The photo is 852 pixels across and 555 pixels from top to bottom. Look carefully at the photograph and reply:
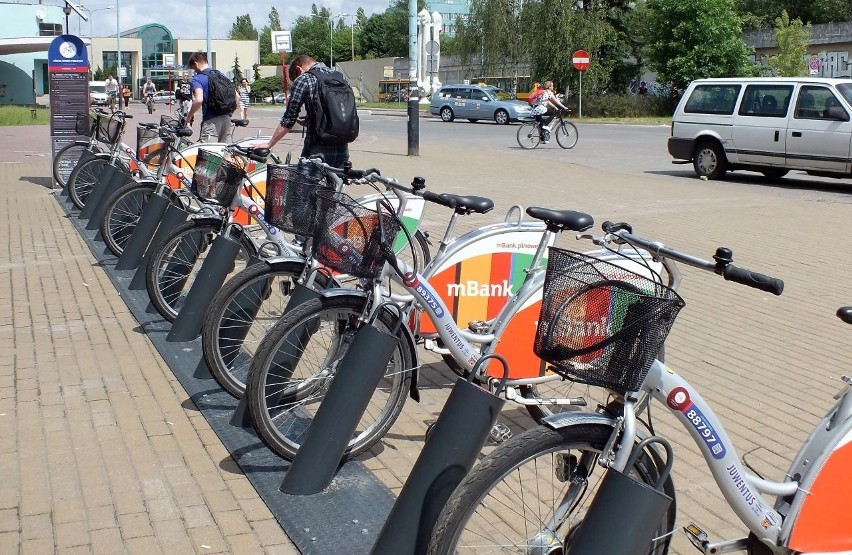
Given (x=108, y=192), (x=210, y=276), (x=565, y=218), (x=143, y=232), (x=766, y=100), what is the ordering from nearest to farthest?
(x=565, y=218) → (x=210, y=276) → (x=143, y=232) → (x=108, y=192) → (x=766, y=100)

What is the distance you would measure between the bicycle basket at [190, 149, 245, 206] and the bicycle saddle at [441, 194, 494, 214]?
1746 mm

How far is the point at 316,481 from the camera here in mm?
4129

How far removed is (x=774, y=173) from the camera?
17734mm

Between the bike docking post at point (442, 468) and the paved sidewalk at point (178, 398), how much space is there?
0.66m

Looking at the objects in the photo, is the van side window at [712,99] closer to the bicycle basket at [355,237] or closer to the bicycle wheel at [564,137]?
the bicycle wheel at [564,137]

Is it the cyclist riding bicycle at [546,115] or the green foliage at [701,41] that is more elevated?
the green foliage at [701,41]

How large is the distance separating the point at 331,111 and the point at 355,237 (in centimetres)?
356

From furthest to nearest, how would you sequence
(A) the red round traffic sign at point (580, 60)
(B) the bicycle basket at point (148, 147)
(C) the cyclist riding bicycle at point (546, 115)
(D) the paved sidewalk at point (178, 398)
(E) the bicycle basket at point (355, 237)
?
(A) the red round traffic sign at point (580, 60), (C) the cyclist riding bicycle at point (546, 115), (B) the bicycle basket at point (148, 147), (E) the bicycle basket at point (355, 237), (D) the paved sidewalk at point (178, 398)

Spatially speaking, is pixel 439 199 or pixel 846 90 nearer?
pixel 439 199

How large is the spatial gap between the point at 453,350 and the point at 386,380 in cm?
32

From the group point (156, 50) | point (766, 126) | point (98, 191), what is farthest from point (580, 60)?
Answer: point (156, 50)

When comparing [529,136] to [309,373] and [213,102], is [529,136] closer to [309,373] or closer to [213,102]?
[213,102]

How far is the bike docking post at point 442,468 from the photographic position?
327cm

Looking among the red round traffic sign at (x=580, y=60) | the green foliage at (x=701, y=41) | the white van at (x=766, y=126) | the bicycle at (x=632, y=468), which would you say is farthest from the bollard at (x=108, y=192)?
the green foliage at (x=701, y=41)
